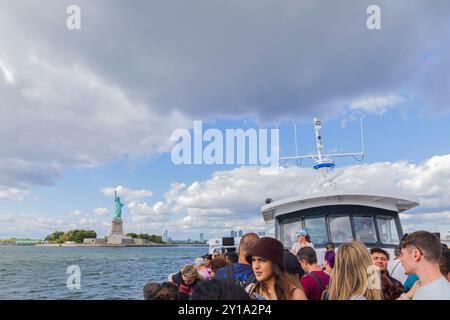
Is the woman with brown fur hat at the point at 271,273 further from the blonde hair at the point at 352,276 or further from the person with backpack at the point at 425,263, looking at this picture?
the person with backpack at the point at 425,263

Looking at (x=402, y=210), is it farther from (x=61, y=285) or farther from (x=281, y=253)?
(x=61, y=285)

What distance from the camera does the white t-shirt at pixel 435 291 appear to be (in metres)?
2.71

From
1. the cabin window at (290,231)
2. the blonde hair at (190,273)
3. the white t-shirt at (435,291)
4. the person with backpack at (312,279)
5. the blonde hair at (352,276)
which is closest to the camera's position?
the white t-shirt at (435,291)

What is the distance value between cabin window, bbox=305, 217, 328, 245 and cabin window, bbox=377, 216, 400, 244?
1.39 meters

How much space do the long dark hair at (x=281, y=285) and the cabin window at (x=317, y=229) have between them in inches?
255

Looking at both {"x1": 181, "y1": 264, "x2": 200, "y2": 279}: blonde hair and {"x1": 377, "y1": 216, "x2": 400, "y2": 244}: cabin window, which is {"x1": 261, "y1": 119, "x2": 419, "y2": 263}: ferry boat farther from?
{"x1": 181, "y1": 264, "x2": 200, "y2": 279}: blonde hair

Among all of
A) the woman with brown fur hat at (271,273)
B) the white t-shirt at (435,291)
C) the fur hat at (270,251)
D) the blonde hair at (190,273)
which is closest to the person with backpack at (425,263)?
the white t-shirt at (435,291)

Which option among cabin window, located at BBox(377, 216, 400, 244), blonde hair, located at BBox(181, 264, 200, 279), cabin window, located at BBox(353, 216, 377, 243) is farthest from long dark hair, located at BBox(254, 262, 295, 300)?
cabin window, located at BBox(377, 216, 400, 244)

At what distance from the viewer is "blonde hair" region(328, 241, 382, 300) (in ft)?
9.29
